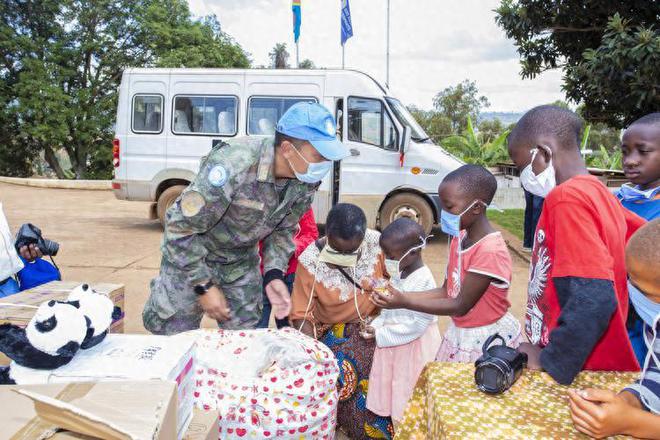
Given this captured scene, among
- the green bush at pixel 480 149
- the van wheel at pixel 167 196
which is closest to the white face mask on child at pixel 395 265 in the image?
the van wheel at pixel 167 196

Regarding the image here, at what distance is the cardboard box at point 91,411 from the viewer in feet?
3.57

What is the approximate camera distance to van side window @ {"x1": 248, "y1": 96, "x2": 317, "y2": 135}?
25.9 feet

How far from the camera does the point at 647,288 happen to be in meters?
1.14

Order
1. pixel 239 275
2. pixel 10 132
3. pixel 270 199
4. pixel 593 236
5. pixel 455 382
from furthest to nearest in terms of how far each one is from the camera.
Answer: pixel 10 132 → pixel 239 275 → pixel 270 199 → pixel 455 382 → pixel 593 236

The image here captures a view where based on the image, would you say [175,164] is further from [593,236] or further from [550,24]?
[593,236]

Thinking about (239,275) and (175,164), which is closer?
(239,275)

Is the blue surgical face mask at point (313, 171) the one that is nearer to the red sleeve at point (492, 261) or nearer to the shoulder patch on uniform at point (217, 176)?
the shoulder patch on uniform at point (217, 176)

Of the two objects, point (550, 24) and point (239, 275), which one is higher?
point (550, 24)

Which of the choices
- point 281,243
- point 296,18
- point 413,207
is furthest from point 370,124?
point 296,18

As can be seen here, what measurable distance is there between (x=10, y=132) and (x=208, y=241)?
64.4ft

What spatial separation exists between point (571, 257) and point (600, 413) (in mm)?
374

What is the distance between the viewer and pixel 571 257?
1.32m

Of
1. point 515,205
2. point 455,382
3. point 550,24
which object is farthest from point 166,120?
point 515,205

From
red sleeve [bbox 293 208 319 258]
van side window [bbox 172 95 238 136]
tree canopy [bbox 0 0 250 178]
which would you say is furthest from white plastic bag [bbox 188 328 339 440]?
tree canopy [bbox 0 0 250 178]
